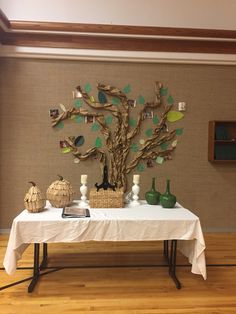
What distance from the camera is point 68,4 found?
12.9 ft

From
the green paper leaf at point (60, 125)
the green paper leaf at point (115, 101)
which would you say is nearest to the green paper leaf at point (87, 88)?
the green paper leaf at point (115, 101)

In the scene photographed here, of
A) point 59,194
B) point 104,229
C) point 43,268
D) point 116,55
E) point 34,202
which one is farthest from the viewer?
point 116,55

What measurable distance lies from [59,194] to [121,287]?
1035 millimetres

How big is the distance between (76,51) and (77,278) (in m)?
2.87

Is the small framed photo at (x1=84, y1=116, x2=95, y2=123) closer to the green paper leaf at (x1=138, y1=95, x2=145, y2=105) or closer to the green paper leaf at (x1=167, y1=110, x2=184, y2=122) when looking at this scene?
the green paper leaf at (x1=138, y1=95, x2=145, y2=105)

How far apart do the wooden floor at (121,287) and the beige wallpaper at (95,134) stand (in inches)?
34.9

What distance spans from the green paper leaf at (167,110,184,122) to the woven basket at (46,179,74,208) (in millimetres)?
1993

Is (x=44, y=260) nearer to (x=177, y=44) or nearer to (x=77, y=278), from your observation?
(x=77, y=278)

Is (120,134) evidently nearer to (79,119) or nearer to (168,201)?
(79,119)

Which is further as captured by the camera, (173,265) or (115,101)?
(115,101)

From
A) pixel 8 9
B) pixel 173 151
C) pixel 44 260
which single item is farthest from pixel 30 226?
pixel 8 9

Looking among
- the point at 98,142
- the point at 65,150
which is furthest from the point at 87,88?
the point at 65,150

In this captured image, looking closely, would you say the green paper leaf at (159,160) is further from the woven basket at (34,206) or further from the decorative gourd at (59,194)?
the woven basket at (34,206)

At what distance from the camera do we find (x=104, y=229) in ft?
8.04
